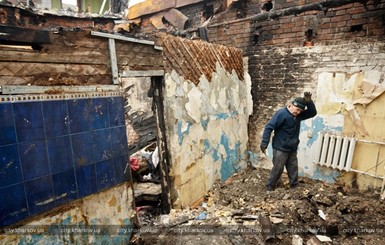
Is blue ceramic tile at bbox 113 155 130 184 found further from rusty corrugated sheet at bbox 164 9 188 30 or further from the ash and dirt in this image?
rusty corrugated sheet at bbox 164 9 188 30

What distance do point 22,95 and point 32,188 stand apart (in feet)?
2.67

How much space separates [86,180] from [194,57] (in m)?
2.51

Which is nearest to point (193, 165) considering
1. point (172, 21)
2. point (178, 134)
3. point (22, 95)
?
point (178, 134)

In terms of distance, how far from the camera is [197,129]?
4281mm

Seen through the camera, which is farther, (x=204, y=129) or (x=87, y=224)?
(x=204, y=129)

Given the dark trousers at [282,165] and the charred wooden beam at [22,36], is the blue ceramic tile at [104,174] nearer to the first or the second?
the charred wooden beam at [22,36]

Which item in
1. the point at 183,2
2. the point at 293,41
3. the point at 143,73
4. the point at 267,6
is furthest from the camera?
the point at 183,2

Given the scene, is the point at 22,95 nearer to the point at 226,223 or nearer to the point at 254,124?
the point at 226,223

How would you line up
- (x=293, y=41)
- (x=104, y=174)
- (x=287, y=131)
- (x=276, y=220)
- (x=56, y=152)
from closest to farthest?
(x=56, y=152) < (x=104, y=174) < (x=276, y=220) < (x=287, y=131) < (x=293, y=41)

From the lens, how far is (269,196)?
4.43 metres

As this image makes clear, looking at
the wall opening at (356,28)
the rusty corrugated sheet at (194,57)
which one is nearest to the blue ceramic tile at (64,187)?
the rusty corrugated sheet at (194,57)

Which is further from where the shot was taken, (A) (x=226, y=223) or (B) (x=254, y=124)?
(B) (x=254, y=124)

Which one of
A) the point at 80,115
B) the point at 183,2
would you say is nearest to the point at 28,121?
the point at 80,115

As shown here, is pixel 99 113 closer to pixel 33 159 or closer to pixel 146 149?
pixel 33 159
